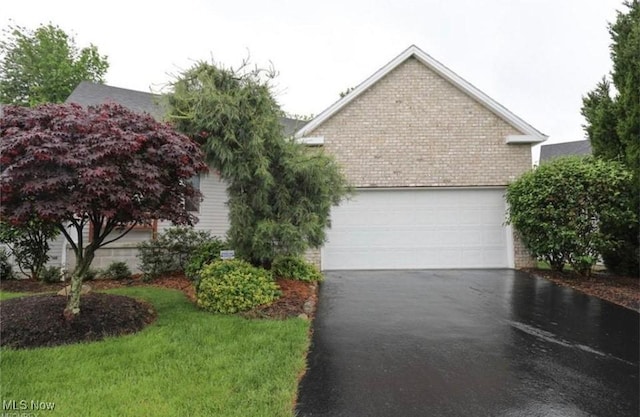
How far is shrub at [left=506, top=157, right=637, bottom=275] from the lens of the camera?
7355mm

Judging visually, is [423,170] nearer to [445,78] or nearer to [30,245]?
[445,78]

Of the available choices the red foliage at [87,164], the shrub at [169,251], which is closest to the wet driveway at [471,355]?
the red foliage at [87,164]

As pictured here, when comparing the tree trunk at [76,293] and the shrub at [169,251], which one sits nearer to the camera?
the tree trunk at [76,293]

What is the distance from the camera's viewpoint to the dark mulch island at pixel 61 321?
13.3 ft

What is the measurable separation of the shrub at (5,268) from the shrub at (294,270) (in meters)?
6.55

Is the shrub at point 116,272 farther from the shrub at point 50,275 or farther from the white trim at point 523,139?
the white trim at point 523,139

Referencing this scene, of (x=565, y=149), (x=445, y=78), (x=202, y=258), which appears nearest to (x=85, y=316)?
(x=202, y=258)

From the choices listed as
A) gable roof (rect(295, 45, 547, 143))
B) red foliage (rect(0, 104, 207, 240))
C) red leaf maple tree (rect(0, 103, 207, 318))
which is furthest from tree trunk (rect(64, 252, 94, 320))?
gable roof (rect(295, 45, 547, 143))

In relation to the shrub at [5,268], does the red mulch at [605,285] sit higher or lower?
lower

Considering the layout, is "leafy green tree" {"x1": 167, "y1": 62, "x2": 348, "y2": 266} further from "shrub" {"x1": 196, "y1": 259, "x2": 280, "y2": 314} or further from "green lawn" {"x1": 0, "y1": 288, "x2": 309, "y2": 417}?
"green lawn" {"x1": 0, "y1": 288, "x2": 309, "y2": 417}

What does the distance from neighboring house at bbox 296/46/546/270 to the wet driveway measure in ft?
8.97

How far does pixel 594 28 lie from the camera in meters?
9.07

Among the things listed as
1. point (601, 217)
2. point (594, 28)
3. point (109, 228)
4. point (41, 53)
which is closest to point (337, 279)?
point (109, 228)

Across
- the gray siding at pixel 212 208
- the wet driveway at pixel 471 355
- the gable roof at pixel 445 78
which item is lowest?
the wet driveway at pixel 471 355
